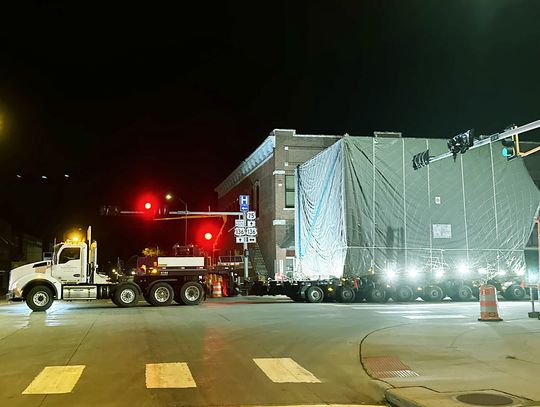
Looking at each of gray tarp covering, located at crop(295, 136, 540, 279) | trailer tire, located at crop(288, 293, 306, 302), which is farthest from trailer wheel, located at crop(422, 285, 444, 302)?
trailer tire, located at crop(288, 293, 306, 302)

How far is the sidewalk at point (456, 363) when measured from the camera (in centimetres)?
787

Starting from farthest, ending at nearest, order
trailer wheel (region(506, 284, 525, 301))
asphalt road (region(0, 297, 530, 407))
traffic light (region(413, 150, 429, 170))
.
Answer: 1. trailer wheel (region(506, 284, 525, 301))
2. traffic light (region(413, 150, 429, 170))
3. asphalt road (region(0, 297, 530, 407))

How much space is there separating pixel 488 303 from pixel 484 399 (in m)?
10.2

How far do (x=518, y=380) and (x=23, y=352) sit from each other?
30.7 ft

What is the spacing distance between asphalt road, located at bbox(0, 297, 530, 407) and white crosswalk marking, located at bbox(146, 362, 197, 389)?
0.05 feet

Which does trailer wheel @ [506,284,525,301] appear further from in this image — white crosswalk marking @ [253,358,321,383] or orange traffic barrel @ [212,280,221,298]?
white crosswalk marking @ [253,358,321,383]

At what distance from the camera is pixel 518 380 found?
8.80m

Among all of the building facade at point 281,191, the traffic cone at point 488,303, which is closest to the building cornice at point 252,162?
the building facade at point 281,191

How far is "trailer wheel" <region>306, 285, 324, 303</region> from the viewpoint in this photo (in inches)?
1126

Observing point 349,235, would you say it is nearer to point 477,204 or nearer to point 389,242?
point 389,242

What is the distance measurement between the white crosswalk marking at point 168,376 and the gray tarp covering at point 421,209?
56.7ft

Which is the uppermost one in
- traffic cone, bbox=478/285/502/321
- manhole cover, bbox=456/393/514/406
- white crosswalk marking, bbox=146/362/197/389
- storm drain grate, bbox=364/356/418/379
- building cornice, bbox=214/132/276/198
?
building cornice, bbox=214/132/276/198

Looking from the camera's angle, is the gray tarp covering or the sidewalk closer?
the sidewalk

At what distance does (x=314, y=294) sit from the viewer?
1128 inches
